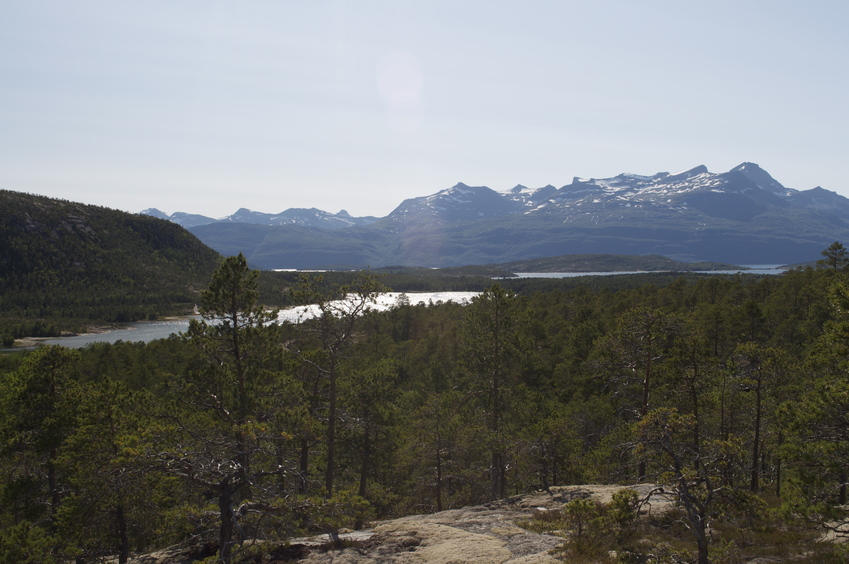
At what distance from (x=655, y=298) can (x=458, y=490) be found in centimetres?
4624

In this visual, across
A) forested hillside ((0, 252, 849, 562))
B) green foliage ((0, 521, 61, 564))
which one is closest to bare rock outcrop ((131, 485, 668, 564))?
forested hillside ((0, 252, 849, 562))

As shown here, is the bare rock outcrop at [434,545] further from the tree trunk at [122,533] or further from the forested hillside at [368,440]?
the tree trunk at [122,533]

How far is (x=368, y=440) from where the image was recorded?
2805 centimetres

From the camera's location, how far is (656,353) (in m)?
26.4

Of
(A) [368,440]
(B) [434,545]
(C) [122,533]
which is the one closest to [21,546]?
(C) [122,533]

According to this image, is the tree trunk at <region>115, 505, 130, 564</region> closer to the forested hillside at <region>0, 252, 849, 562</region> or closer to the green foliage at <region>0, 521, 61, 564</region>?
the forested hillside at <region>0, 252, 849, 562</region>

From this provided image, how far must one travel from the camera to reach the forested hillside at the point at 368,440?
44.8 ft

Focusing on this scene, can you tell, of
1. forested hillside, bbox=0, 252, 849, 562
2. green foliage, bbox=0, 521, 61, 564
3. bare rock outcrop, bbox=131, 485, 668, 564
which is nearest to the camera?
forested hillside, bbox=0, 252, 849, 562

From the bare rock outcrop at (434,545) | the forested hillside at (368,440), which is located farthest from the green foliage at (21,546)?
the bare rock outcrop at (434,545)

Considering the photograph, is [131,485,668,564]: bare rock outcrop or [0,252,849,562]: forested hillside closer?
[0,252,849,562]: forested hillside

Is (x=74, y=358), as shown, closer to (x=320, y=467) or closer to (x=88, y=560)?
(x=88, y=560)

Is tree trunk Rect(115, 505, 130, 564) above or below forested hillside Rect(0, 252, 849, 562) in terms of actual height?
below

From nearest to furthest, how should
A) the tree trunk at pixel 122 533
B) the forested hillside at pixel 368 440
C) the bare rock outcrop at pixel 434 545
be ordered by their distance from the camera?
the forested hillside at pixel 368 440, the bare rock outcrop at pixel 434 545, the tree trunk at pixel 122 533

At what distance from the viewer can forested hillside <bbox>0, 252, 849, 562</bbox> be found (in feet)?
44.8
